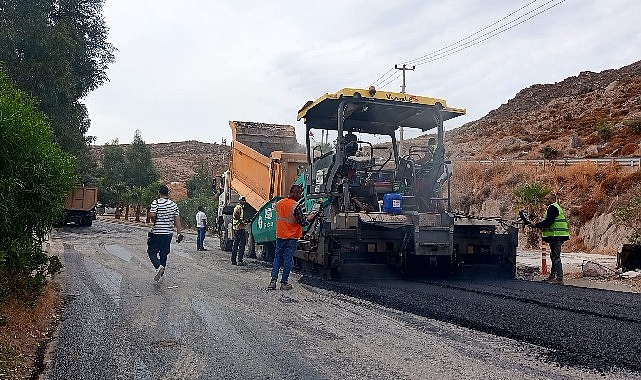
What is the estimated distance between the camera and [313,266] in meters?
9.34

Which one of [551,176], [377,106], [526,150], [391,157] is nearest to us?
[377,106]

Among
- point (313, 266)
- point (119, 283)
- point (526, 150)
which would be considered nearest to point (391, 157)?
point (313, 266)

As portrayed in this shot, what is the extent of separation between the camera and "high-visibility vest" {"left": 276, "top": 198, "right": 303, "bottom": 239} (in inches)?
322

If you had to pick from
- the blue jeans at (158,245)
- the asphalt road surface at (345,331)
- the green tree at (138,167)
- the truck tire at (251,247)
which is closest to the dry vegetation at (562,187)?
the truck tire at (251,247)

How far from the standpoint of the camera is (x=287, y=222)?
820cm

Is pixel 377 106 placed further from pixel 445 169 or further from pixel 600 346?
pixel 600 346

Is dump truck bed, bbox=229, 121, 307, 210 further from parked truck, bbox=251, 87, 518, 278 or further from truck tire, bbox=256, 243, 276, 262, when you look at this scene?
parked truck, bbox=251, 87, 518, 278

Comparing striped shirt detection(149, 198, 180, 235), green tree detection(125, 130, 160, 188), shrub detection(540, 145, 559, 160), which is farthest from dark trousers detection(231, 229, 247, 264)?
green tree detection(125, 130, 160, 188)

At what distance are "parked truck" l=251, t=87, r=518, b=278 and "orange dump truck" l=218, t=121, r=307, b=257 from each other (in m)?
2.51

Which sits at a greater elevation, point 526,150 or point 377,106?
point 526,150

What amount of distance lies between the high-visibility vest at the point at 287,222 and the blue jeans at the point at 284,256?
77mm

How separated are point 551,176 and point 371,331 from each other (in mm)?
22964

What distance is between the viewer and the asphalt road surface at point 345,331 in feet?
13.5

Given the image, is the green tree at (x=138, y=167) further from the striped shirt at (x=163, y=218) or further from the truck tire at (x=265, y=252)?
the striped shirt at (x=163, y=218)
